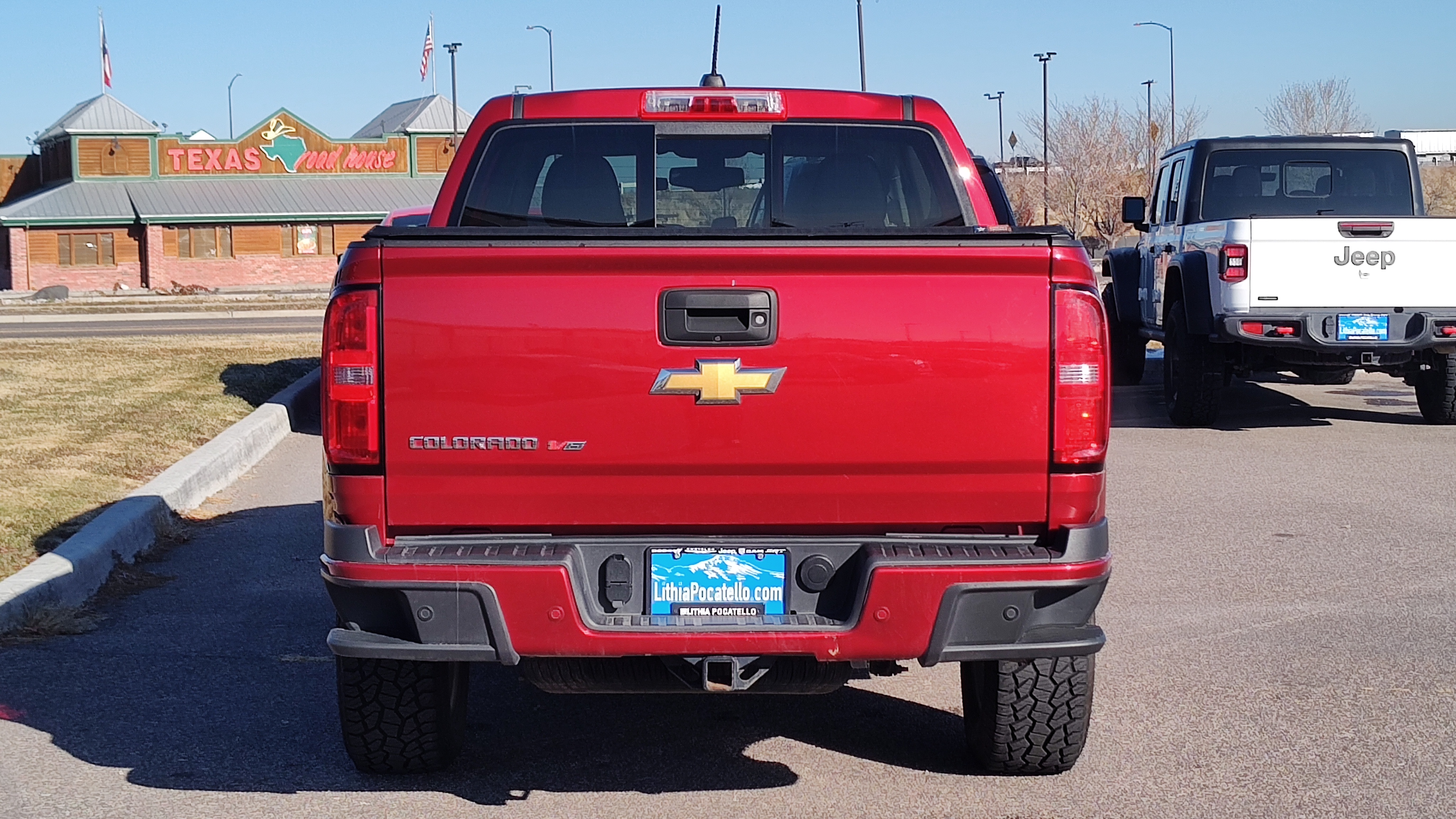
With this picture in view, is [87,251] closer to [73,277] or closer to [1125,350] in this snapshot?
[73,277]

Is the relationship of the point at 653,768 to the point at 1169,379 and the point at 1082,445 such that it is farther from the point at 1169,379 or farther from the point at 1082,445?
the point at 1169,379

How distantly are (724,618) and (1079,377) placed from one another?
1.08 m

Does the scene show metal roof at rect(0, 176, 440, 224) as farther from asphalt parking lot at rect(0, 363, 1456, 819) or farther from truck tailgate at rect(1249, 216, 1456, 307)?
asphalt parking lot at rect(0, 363, 1456, 819)

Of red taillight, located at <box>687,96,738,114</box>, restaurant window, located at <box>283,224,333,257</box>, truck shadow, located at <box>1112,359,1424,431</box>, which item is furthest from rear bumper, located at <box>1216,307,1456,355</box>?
restaurant window, located at <box>283,224,333,257</box>

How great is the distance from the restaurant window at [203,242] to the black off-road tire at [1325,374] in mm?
42522

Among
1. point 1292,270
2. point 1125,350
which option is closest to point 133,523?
point 1292,270

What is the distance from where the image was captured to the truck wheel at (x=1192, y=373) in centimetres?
1247

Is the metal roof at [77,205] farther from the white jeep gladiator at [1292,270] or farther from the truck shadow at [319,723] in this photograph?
the truck shadow at [319,723]

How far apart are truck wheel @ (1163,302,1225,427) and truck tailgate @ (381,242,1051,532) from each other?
8955 millimetres

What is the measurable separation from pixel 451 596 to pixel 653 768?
3.80 feet

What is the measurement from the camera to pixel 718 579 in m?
3.99

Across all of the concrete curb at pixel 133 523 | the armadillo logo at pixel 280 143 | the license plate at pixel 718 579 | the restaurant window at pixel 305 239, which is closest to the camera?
the license plate at pixel 718 579

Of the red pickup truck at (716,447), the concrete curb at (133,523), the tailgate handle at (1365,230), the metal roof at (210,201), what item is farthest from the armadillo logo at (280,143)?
the red pickup truck at (716,447)

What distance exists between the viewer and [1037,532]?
13.2 ft
